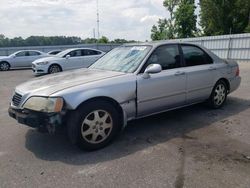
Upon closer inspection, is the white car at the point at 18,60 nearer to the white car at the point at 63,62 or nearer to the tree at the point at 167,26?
the white car at the point at 63,62

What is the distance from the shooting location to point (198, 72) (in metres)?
5.18

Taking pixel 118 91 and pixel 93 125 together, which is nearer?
pixel 93 125

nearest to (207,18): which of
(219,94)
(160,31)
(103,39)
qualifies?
(160,31)

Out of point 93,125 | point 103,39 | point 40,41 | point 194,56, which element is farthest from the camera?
point 40,41

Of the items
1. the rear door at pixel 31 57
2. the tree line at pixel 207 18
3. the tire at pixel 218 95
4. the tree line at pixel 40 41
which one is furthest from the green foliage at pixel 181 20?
the tire at pixel 218 95

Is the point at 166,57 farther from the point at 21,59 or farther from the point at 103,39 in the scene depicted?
the point at 103,39

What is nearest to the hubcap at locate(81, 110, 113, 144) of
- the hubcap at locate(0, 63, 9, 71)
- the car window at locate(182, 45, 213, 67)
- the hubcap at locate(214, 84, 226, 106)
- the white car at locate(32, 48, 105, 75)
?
the car window at locate(182, 45, 213, 67)

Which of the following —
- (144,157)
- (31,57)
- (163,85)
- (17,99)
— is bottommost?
(144,157)

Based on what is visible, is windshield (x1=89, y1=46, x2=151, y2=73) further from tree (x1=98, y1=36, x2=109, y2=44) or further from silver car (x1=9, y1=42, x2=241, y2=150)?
tree (x1=98, y1=36, x2=109, y2=44)

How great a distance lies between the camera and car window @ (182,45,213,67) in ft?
16.9

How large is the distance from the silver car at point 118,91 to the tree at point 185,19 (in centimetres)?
3969

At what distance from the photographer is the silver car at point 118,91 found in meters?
3.59

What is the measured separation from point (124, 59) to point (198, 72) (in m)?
1.57

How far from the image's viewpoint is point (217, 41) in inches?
861
